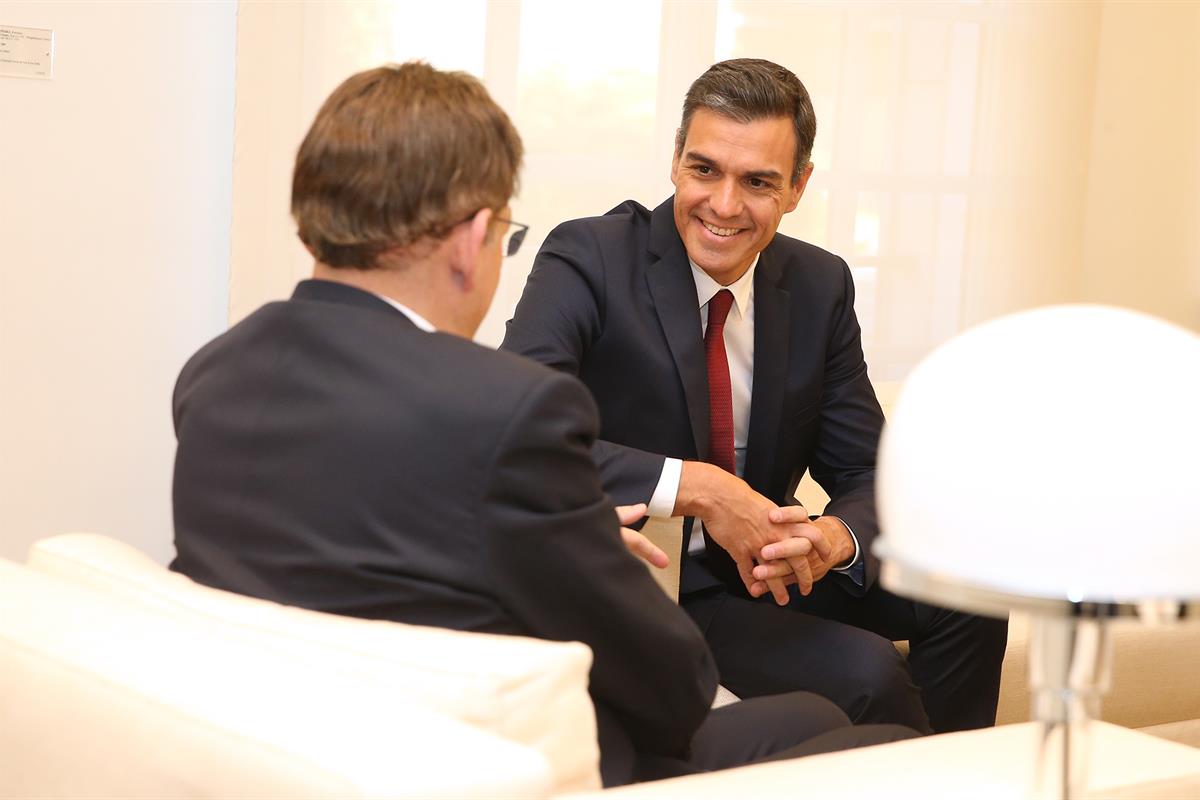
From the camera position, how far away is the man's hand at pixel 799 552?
2500 millimetres

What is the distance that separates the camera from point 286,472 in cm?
147

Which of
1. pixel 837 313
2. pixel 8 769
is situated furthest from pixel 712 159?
pixel 8 769

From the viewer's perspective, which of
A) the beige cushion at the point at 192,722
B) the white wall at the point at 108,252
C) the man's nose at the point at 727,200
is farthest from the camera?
the white wall at the point at 108,252

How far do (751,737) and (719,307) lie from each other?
1149mm

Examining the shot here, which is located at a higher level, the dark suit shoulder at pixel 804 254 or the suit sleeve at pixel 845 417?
the dark suit shoulder at pixel 804 254

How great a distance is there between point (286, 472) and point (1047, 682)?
769 millimetres

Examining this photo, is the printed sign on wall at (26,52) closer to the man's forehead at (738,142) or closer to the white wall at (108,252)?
the white wall at (108,252)

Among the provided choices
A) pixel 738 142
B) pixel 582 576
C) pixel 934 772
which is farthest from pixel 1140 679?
pixel 582 576

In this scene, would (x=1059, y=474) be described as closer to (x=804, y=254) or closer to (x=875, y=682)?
(x=875, y=682)

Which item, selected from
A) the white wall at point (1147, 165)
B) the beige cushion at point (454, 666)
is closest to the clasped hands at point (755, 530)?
the beige cushion at point (454, 666)

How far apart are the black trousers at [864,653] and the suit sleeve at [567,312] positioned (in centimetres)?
35

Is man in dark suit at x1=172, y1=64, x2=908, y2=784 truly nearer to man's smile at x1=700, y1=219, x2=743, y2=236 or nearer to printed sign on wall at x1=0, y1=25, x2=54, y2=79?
man's smile at x1=700, y1=219, x2=743, y2=236

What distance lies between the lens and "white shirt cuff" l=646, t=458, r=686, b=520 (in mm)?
2537

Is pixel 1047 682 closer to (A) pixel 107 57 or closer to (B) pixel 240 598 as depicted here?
(B) pixel 240 598
